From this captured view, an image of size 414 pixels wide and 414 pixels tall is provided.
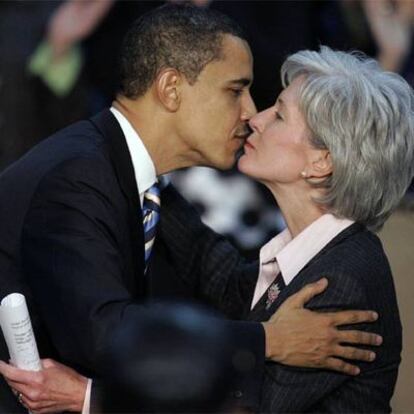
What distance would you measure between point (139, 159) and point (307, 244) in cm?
57

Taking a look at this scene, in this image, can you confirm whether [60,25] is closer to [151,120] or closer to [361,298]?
[151,120]

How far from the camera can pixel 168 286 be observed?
16.2ft

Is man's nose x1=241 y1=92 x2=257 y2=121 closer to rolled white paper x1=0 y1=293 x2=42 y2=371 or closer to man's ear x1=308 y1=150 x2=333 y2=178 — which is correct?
man's ear x1=308 y1=150 x2=333 y2=178

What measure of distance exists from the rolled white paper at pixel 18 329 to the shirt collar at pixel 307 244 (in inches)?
29.0

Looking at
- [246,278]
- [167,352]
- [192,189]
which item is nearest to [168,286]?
[192,189]

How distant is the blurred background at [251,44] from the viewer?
16.9 feet

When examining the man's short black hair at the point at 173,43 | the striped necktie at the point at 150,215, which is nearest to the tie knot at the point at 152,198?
the striped necktie at the point at 150,215

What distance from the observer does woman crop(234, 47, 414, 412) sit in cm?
311

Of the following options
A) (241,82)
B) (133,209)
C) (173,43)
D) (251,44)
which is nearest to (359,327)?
(133,209)

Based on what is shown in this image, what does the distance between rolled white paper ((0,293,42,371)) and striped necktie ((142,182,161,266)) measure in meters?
0.54

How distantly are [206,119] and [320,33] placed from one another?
66.7 inches

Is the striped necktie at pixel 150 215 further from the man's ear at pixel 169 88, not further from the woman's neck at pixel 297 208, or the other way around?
the woman's neck at pixel 297 208

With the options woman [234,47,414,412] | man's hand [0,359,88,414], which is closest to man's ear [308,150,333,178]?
woman [234,47,414,412]

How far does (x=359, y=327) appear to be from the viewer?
3137 millimetres
